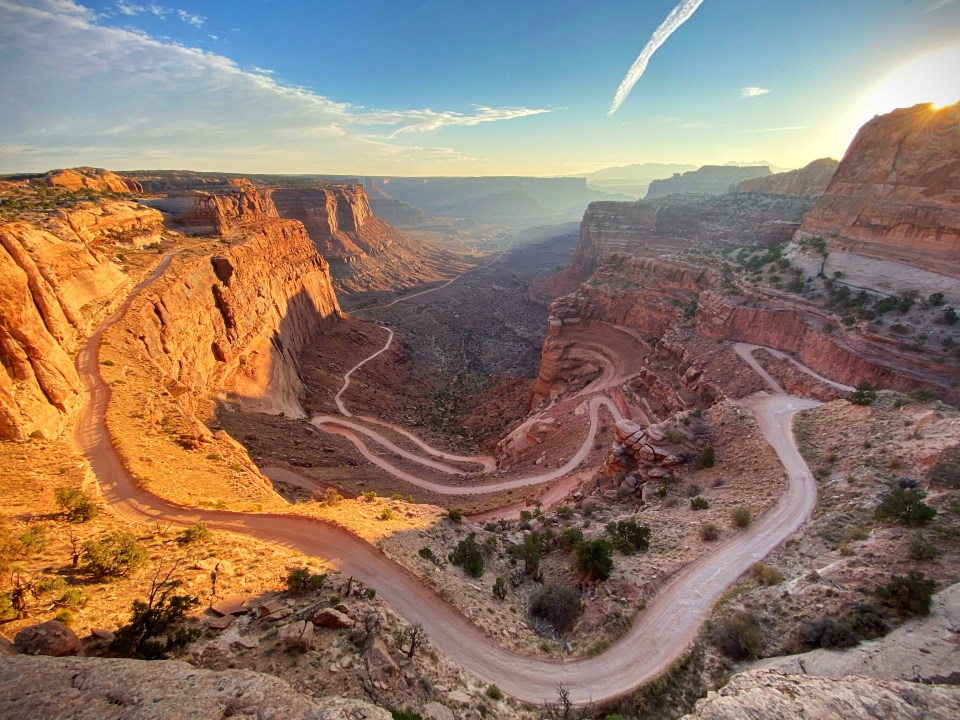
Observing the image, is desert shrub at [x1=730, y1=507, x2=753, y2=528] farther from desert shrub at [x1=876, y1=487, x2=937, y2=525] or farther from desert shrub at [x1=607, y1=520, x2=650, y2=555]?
desert shrub at [x1=876, y1=487, x2=937, y2=525]

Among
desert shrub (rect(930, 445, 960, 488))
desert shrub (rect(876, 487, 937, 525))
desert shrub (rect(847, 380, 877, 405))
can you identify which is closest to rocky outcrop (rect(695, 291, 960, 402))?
desert shrub (rect(847, 380, 877, 405))

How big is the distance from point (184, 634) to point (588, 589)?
1336 centimetres

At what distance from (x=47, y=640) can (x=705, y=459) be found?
2616 cm

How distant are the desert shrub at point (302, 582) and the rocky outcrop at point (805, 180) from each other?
315ft

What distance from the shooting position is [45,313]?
65.1 ft

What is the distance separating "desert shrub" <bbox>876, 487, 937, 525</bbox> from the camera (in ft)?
47.4

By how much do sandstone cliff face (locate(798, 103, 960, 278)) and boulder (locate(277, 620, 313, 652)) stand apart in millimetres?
43908

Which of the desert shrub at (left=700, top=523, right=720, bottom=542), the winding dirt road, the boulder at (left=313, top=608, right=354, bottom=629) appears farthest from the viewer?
the desert shrub at (left=700, top=523, right=720, bottom=542)

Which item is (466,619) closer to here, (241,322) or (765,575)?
(765,575)

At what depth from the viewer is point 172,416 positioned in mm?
22047

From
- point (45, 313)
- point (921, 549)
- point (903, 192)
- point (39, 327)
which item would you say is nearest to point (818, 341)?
point (903, 192)

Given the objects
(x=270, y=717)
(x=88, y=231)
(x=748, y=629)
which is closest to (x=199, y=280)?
(x=88, y=231)

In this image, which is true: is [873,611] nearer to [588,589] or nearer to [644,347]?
[588,589]

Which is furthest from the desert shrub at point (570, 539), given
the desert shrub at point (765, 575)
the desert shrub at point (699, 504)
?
the desert shrub at point (765, 575)
